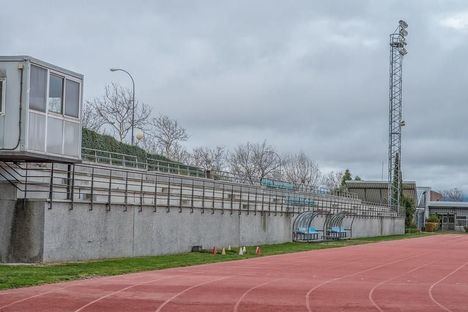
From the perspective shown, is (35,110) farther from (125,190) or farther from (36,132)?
(125,190)

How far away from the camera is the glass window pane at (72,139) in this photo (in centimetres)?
2345

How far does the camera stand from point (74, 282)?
1758 cm

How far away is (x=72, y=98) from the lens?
23.7 meters

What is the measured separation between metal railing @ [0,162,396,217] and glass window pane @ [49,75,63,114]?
2.01 m

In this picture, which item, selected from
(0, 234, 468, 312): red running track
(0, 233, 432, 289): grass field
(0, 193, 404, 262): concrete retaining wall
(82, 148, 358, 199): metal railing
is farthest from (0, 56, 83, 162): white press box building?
(82, 148, 358, 199): metal railing

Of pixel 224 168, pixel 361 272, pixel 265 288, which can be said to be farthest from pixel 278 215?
pixel 224 168

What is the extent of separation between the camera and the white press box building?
70.7 feet

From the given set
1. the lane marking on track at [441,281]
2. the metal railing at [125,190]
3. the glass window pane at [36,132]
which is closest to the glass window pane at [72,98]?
the glass window pane at [36,132]

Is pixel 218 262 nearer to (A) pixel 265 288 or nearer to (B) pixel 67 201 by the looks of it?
(B) pixel 67 201

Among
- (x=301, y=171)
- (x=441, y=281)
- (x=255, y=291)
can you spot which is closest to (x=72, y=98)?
(x=255, y=291)

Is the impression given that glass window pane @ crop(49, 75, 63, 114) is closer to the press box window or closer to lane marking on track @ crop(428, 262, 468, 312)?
the press box window

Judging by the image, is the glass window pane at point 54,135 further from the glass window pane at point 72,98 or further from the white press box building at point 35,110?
the glass window pane at point 72,98

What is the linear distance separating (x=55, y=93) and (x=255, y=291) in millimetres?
10393

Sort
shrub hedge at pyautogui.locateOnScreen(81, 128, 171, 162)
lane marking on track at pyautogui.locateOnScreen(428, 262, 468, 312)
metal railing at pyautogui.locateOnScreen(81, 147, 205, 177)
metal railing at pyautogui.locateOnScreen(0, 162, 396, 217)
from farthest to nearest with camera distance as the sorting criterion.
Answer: shrub hedge at pyautogui.locateOnScreen(81, 128, 171, 162) → metal railing at pyautogui.locateOnScreen(81, 147, 205, 177) → metal railing at pyautogui.locateOnScreen(0, 162, 396, 217) → lane marking on track at pyautogui.locateOnScreen(428, 262, 468, 312)
